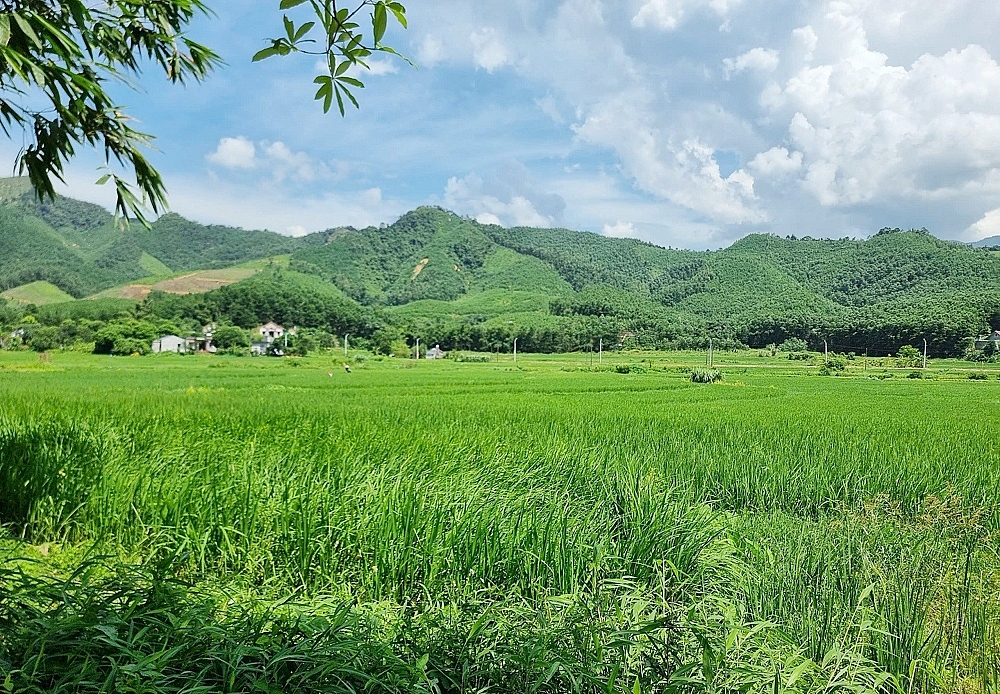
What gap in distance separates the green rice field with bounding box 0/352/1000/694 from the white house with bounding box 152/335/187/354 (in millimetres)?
38727

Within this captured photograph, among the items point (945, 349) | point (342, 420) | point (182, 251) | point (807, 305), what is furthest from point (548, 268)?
point (342, 420)

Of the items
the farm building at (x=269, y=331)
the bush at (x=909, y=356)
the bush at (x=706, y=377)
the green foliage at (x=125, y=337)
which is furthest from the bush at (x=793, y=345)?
the green foliage at (x=125, y=337)

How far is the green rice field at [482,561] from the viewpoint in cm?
164

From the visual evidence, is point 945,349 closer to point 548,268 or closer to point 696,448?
point 696,448

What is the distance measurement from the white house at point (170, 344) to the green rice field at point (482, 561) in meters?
38.7

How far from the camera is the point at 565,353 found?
54.0m

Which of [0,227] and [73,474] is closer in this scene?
[73,474]

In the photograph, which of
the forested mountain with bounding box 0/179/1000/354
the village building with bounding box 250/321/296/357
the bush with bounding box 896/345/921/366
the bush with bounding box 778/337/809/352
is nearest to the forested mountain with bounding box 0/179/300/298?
the forested mountain with bounding box 0/179/1000/354

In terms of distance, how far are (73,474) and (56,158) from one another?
9.22ft

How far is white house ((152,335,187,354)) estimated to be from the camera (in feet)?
135

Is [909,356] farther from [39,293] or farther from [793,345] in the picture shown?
[39,293]

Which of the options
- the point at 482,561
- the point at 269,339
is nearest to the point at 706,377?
the point at 482,561

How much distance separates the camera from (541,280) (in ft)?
336

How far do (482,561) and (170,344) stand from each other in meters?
46.2
